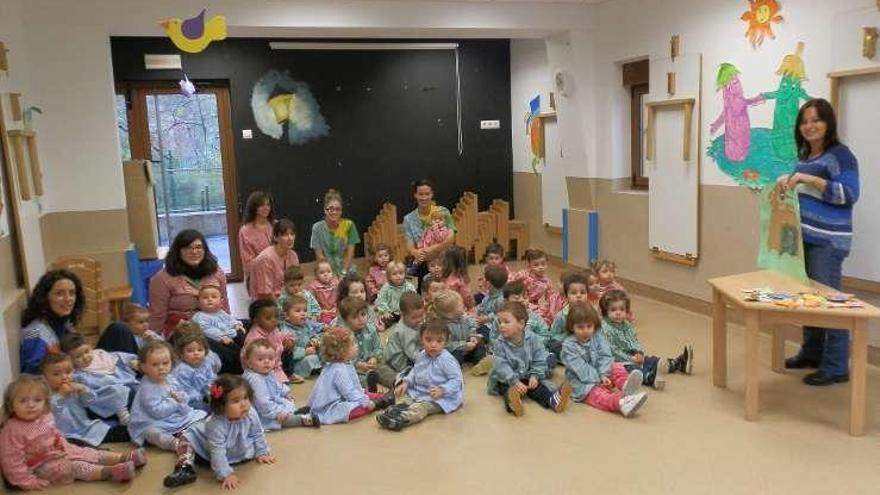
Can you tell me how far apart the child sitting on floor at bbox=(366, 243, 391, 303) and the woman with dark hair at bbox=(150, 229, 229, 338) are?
1634 mm

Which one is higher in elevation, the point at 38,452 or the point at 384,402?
the point at 38,452

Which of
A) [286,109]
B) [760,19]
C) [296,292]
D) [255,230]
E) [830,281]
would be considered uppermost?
[760,19]

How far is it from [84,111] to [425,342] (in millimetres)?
3288

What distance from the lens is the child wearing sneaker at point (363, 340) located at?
Result: 4.13 m

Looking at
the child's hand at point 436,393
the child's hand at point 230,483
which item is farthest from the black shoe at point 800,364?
the child's hand at point 230,483

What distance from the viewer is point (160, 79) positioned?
23.2ft

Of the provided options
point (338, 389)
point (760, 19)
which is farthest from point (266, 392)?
point (760, 19)

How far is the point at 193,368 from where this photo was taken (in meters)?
3.71

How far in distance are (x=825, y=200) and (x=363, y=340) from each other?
263 centimetres

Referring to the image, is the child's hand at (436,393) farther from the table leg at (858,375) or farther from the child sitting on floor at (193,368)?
the table leg at (858,375)

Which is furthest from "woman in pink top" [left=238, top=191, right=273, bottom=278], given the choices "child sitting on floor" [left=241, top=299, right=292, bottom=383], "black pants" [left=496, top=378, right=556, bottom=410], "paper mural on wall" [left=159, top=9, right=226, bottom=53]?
"black pants" [left=496, top=378, right=556, bottom=410]

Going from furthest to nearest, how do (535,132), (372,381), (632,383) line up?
(535,132) → (372,381) → (632,383)

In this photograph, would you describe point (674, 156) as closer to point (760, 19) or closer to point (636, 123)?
point (636, 123)

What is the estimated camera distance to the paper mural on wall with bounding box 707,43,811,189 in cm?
454
